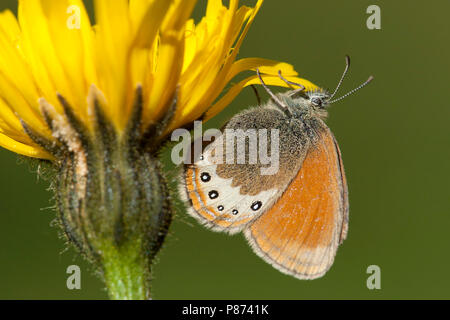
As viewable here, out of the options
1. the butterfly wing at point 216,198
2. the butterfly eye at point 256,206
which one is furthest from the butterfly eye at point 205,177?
the butterfly eye at point 256,206

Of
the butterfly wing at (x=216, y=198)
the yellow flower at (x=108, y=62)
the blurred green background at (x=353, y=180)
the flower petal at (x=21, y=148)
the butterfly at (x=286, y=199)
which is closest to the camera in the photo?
the yellow flower at (x=108, y=62)

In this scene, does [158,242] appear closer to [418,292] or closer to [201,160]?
[201,160]

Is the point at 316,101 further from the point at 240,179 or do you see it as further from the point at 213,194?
the point at 213,194

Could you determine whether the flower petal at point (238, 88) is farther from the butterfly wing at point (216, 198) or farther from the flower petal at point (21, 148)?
the flower petal at point (21, 148)

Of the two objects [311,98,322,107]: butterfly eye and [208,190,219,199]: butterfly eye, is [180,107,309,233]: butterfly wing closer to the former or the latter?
[208,190,219,199]: butterfly eye

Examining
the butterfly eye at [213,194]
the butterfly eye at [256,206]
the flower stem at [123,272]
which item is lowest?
the flower stem at [123,272]

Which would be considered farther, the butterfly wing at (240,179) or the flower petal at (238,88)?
the butterfly wing at (240,179)

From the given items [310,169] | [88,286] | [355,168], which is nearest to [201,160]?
[310,169]
